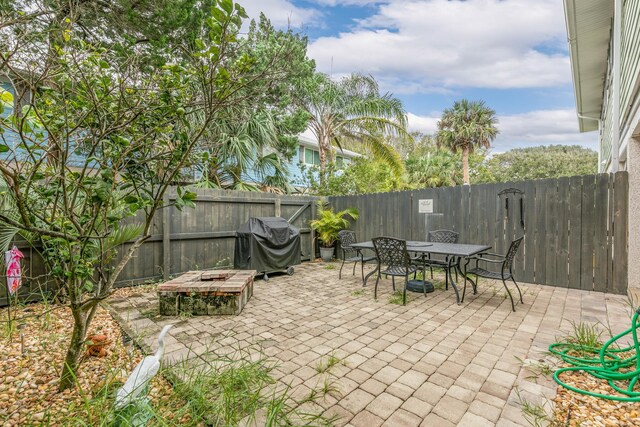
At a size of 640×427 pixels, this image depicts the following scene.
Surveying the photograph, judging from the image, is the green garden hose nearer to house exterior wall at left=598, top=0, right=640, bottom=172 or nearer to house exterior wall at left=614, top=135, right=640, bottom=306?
house exterior wall at left=614, top=135, right=640, bottom=306

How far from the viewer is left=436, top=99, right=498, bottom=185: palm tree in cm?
1775

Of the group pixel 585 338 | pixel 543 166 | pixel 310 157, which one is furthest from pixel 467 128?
pixel 585 338

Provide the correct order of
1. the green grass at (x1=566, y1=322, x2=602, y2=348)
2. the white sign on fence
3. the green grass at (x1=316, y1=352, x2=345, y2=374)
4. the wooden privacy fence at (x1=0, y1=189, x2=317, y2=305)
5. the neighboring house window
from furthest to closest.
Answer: the neighboring house window → the white sign on fence → the wooden privacy fence at (x1=0, y1=189, x2=317, y2=305) → the green grass at (x1=566, y1=322, x2=602, y2=348) → the green grass at (x1=316, y1=352, x2=345, y2=374)

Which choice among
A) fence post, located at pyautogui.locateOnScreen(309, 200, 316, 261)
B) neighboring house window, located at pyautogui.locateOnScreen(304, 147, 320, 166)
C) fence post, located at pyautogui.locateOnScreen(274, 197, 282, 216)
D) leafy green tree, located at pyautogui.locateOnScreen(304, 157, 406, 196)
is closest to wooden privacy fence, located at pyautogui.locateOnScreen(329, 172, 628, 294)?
fence post, located at pyautogui.locateOnScreen(309, 200, 316, 261)

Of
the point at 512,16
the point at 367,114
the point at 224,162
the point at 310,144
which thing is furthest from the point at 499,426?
the point at 310,144

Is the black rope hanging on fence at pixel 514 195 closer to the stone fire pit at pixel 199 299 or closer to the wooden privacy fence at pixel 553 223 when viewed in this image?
the wooden privacy fence at pixel 553 223

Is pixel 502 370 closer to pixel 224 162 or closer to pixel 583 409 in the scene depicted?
pixel 583 409

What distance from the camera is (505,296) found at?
450cm

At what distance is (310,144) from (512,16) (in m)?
7.82

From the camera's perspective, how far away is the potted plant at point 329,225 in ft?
25.6

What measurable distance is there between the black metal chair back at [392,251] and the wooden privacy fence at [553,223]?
8.21ft

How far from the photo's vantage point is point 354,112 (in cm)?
1080

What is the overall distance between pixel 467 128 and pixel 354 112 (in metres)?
10.2

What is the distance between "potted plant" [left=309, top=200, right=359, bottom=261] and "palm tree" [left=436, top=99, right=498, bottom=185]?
12.1 metres
